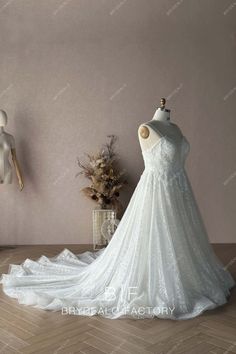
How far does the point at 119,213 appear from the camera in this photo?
460 cm

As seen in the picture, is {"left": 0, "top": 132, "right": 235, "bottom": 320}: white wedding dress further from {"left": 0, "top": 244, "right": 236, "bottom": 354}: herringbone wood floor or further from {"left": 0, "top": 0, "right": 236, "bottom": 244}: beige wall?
{"left": 0, "top": 0, "right": 236, "bottom": 244}: beige wall

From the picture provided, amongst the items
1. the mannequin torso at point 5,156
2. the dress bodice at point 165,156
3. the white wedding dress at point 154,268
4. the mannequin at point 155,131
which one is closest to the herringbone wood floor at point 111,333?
the white wedding dress at point 154,268

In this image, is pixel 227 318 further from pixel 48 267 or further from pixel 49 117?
pixel 49 117

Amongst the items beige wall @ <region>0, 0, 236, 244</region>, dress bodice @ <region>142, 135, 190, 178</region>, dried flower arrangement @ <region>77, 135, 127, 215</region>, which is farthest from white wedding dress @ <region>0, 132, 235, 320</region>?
beige wall @ <region>0, 0, 236, 244</region>

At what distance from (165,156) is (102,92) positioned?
6.84 feet

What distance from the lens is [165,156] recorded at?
9.10 ft

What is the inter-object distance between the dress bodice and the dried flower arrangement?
1.55 m

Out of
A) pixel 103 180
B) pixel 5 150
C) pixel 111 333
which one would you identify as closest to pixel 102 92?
pixel 103 180

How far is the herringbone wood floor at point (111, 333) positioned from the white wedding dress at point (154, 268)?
73mm

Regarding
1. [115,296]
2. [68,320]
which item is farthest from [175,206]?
[68,320]

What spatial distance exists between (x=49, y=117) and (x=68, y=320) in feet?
8.87

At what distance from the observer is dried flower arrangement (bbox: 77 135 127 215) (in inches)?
172

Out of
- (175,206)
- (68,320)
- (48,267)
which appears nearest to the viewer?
(68,320)

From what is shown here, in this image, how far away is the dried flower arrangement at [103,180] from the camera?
4359mm
